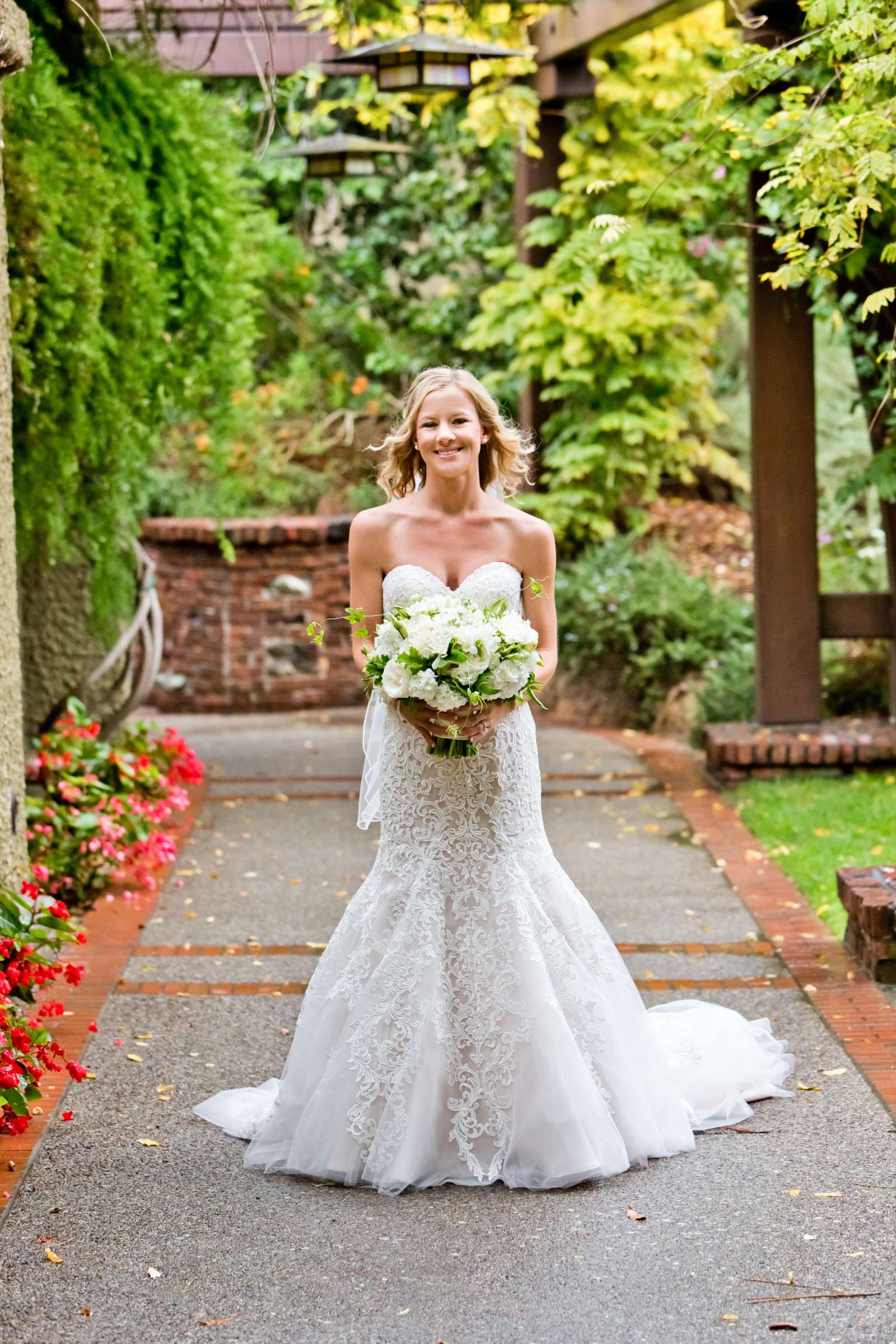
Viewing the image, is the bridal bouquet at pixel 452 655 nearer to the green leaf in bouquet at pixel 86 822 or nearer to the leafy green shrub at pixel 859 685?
the green leaf in bouquet at pixel 86 822

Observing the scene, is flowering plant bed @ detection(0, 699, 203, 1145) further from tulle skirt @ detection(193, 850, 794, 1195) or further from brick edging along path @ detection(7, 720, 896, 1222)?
tulle skirt @ detection(193, 850, 794, 1195)

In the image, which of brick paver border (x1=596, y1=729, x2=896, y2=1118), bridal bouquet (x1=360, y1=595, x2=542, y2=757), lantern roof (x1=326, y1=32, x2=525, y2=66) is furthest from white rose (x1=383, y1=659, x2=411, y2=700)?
lantern roof (x1=326, y1=32, x2=525, y2=66)

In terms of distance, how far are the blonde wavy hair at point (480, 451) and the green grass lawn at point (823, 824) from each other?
92.0 inches

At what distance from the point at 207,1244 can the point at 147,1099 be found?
960 millimetres

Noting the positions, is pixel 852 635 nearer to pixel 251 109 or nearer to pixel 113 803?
pixel 113 803

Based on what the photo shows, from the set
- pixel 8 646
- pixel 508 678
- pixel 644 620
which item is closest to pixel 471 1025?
pixel 508 678

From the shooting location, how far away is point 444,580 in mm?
4188

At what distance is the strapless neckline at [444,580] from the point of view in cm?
414

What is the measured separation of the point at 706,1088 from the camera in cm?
426

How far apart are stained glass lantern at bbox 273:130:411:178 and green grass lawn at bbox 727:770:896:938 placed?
4539 mm

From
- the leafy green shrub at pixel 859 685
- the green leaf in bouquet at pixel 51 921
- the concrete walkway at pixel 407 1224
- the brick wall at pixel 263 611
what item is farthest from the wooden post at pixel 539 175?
the green leaf in bouquet at pixel 51 921

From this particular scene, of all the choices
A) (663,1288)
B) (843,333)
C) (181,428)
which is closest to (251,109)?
(181,428)

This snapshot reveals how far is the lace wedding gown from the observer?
12.6 ft

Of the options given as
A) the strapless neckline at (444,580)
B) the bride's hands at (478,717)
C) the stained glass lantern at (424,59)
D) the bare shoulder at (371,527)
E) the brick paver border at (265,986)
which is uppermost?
the stained glass lantern at (424,59)
